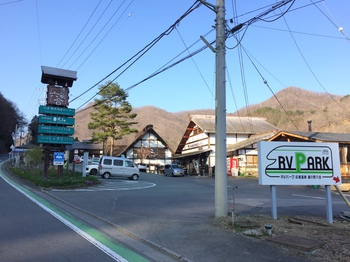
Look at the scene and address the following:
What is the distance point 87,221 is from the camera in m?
9.41

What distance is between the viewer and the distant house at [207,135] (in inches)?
1676

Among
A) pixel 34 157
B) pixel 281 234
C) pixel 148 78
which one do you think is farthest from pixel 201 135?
pixel 281 234

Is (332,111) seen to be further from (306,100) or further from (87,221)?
(87,221)

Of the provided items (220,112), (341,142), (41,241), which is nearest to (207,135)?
(341,142)

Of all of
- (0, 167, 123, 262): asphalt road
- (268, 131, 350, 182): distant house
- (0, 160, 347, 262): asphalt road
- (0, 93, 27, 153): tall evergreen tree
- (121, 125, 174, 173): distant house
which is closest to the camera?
(0, 167, 123, 262): asphalt road

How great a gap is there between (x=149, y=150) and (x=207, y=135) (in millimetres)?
21787

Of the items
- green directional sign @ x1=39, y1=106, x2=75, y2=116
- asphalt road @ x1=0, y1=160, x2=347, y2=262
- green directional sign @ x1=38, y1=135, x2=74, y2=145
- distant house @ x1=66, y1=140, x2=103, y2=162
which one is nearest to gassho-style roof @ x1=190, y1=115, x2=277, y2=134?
green directional sign @ x1=39, y1=106, x2=75, y2=116

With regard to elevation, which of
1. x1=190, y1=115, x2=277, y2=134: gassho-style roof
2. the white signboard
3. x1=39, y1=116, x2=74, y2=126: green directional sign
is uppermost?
x1=190, y1=115, x2=277, y2=134: gassho-style roof

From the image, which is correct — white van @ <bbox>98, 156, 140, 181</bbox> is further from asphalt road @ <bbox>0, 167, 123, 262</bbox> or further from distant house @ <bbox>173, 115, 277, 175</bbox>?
asphalt road @ <bbox>0, 167, 123, 262</bbox>

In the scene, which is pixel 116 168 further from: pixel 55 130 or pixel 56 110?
pixel 56 110

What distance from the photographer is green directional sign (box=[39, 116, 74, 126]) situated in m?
23.0

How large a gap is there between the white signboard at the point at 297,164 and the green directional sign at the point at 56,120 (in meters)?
18.2

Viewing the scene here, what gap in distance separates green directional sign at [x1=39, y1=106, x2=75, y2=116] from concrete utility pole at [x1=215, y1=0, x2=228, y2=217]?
17.1 metres

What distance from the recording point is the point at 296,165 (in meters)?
9.71
